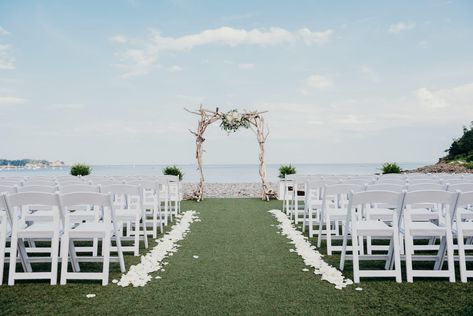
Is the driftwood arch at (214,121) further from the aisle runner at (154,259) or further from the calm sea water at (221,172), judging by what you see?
the calm sea water at (221,172)

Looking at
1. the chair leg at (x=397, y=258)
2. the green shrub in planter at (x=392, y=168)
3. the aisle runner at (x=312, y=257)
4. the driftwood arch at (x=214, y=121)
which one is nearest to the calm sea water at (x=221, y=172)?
the green shrub in planter at (x=392, y=168)

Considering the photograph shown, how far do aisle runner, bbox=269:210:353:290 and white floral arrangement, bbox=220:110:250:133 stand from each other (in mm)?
5590

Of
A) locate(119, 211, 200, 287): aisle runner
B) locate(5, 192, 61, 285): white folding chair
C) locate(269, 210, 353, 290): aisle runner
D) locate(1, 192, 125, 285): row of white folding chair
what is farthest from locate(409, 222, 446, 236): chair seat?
locate(5, 192, 61, 285): white folding chair

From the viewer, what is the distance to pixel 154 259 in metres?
5.06

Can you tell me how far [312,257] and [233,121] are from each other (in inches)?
336

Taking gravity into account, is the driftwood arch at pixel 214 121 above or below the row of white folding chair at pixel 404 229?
above

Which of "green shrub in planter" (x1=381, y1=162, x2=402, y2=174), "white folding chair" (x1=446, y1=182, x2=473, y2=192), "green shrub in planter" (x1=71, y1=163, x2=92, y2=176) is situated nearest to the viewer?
"white folding chair" (x1=446, y1=182, x2=473, y2=192)

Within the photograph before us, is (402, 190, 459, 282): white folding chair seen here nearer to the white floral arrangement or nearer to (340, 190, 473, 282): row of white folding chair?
(340, 190, 473, 282): row of white folding chair

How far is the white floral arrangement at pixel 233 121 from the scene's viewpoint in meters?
13.2

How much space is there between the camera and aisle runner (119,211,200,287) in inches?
164

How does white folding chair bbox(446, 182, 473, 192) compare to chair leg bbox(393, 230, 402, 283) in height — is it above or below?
above

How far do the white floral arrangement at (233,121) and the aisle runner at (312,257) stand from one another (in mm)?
5590

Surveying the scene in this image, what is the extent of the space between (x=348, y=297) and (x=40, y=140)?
38493 millimetres

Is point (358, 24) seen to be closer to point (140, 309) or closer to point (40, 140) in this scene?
point (140, 309)
